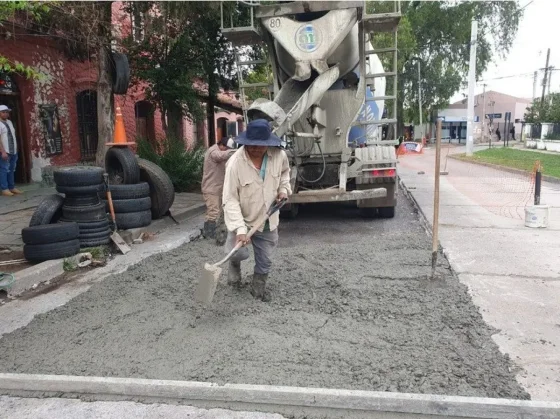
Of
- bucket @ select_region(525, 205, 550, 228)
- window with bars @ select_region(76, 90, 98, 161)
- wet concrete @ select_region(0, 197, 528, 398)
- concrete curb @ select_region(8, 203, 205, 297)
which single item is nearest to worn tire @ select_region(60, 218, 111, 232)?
concrete curb @ select_region(8, 203, 205, 297)

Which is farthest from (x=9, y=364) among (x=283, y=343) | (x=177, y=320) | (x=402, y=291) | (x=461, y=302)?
(x=461, y=302)

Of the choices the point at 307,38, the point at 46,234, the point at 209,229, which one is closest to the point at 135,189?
the point at 209,229

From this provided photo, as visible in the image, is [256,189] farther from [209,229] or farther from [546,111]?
[546,111]

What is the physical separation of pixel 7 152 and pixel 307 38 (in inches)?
243

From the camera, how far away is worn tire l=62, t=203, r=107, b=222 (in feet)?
19.4

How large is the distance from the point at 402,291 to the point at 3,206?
23.9 ft

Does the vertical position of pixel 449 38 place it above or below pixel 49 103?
above

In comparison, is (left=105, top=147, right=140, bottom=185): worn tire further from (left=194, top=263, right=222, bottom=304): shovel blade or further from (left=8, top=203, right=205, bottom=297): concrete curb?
(left=194, top=263, right=222, bottom=304): shovel blade

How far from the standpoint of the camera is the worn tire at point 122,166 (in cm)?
695

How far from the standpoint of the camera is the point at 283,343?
3.52 meters

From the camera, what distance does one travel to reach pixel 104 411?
9.26 ft

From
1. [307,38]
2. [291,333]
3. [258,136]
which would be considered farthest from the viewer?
[307,38]

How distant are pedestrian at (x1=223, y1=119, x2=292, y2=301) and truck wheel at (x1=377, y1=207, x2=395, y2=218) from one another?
14.1 feet

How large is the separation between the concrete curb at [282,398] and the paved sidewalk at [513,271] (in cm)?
40
